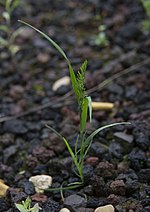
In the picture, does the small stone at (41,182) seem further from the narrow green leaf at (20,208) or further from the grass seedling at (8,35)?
the grass seedling at (8,35)

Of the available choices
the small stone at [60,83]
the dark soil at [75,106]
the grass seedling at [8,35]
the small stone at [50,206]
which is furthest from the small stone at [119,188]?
the grass seedling at [8,35]

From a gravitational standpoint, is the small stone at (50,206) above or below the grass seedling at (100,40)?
below

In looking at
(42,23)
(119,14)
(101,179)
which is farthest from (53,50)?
(101,179)

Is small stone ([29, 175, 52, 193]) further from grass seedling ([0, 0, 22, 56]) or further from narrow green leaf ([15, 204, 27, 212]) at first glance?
grass seedling ([0, 0, 22, 56])

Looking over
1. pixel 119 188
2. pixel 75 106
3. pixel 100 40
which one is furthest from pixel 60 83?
pixel 119 188

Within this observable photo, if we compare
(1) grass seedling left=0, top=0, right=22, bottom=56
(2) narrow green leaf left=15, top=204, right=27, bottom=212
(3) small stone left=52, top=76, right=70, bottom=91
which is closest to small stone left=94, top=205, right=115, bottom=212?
(2) narrow green leaf left=15, top=204, right=27, bottom=212
